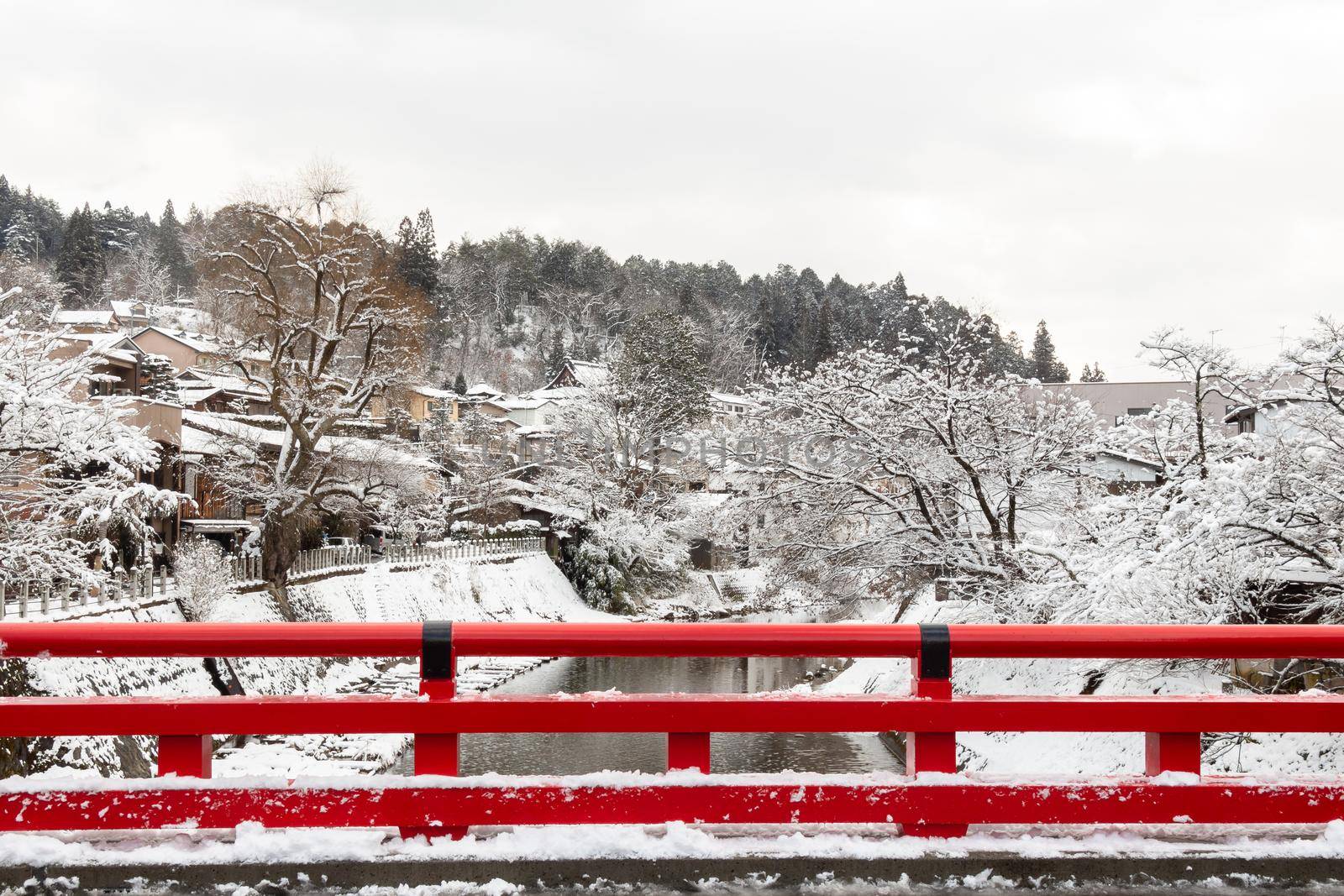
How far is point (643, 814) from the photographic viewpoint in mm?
3811

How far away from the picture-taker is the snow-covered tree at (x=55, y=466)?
1820 centimetres

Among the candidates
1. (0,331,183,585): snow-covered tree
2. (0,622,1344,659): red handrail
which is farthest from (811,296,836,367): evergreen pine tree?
(0,622,1344,659): red handrail

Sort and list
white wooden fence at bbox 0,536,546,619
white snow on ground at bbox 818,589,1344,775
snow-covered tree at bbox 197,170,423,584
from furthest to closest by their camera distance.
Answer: snow-covered tree at bbox 197,170,423,584 < white wooden fence at bbox 0,536,546,619 < white snow on ground at bbox 818,589,1344,775

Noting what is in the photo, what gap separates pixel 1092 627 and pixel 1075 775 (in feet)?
1.96

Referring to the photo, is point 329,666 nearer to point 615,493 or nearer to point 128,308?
point 615,493

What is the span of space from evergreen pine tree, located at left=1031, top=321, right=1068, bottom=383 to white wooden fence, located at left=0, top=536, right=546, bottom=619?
5714 centimetres

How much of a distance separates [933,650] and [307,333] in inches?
1145

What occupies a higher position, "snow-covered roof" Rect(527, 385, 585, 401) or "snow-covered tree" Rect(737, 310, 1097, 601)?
"snow-covered roof" Rect(527, 385, 585, 401)

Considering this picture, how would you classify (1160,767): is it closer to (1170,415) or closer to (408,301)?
(1170,415)

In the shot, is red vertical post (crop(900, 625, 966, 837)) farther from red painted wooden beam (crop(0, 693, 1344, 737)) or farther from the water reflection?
the water reflection

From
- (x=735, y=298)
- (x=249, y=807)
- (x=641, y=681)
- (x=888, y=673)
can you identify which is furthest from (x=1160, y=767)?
(x=735, y=298)

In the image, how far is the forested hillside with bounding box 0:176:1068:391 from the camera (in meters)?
89.0

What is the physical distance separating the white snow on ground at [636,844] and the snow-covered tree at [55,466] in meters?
16.5

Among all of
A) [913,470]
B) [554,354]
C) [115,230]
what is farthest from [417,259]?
[913,470]
